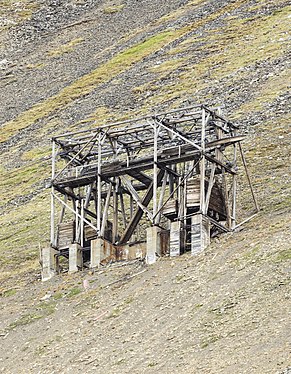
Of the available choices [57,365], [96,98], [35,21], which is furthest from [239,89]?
[35,21]

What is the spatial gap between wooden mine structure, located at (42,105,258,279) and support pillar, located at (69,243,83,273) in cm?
4

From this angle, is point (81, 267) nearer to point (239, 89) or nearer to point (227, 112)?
point (227, 112)

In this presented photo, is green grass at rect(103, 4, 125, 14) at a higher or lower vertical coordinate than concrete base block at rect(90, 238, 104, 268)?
higher

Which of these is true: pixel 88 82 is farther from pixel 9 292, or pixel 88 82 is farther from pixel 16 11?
pixel 9 292

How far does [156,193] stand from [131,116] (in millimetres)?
36185

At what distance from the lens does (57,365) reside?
3953cm

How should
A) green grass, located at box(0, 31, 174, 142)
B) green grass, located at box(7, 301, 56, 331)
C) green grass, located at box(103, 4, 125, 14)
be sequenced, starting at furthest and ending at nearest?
green grass, located at box(103, 4, 125, 14) → green grass, located at box(0, 31, 174, 142) → green grass, located at box(7, 301, 56, 331)

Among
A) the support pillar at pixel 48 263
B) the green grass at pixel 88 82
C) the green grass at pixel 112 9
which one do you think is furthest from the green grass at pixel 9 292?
the green grass at pixel 112 9

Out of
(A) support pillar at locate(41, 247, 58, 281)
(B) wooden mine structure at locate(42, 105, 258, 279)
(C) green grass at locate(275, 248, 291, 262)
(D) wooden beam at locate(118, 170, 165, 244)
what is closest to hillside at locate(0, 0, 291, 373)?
(C) green grass at locate(275, 248, 291, 262)

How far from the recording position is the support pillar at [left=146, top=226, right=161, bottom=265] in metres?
48.1

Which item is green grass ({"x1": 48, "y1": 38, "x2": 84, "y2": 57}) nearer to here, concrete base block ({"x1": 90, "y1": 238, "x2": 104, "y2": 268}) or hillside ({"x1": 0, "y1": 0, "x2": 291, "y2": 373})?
hillside ({"x1": 0, "y1": 0, "x2": 291, "y2": 373})

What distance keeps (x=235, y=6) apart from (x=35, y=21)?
95.0 feet

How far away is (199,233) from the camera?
4766cm

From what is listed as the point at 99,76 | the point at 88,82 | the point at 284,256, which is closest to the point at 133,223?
the point at 284,256
